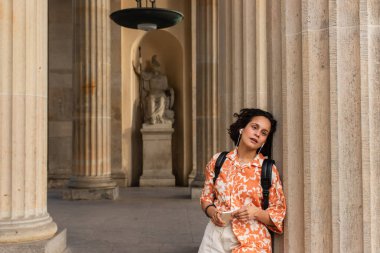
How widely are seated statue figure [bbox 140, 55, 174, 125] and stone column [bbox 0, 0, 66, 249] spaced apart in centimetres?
1287

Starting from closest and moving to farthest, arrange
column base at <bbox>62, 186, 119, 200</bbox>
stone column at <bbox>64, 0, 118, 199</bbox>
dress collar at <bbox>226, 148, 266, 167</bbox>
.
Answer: dress collar at <bbox>226, 148, 266, 167</bbox> < column base at <bbox>62, 186, 119, 200</bbox> < stone column at <bbox>64, 0, 118, 199</bbox>

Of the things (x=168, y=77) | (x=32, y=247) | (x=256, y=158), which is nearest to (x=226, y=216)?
(x=256, y=158)

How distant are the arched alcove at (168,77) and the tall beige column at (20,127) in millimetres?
13181

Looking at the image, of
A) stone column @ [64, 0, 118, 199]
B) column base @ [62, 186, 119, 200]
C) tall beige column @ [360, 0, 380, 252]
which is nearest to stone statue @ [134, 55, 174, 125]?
stone column @ [64, 0, 118, 199]

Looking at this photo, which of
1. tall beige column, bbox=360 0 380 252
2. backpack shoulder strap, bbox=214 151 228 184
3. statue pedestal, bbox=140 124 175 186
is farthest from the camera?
statue pedestal, bbox=140 124 175 186

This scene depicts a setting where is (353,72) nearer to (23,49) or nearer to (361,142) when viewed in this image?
(361,142)

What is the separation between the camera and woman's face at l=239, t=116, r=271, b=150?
4215 millimetres

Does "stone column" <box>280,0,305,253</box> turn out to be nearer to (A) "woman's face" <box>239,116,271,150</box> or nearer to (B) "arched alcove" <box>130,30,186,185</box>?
(A) "woman's face" <box>239,116,271,150</box>

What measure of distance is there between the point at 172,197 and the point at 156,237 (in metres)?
6.50

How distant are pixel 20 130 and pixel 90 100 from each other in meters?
8.73

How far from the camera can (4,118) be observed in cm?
665

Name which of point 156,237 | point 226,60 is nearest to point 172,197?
point 156,237

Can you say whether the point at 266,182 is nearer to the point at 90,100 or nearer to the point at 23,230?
the point at 23,230

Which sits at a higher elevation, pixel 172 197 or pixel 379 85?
pixel 379 85
